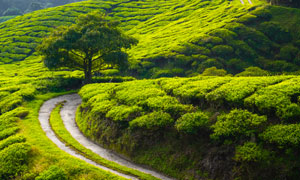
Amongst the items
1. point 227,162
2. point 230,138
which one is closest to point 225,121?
point 230,138

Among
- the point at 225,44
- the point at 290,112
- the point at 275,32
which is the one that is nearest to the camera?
the point at 290,112

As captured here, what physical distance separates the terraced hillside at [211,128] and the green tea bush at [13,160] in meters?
5.99

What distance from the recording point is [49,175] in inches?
681

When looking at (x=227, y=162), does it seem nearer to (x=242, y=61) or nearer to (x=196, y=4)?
(x=242, y=61)

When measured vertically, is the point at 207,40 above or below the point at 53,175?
above

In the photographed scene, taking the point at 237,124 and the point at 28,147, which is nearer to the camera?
the point at 237,124

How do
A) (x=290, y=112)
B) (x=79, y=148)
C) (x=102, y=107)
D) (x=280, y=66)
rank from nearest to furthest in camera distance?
(x=290, y=112)
(x=79, y=148)
(x=102, y=107)
(x=280, y=66)

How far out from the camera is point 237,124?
1677 cm

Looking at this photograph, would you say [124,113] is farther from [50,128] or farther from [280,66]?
[280,66]

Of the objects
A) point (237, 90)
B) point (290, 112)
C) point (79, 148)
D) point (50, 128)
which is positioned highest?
point (237, 90)

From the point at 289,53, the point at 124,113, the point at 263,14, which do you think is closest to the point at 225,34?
the point at 263,14

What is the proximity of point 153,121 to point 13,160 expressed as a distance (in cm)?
1025

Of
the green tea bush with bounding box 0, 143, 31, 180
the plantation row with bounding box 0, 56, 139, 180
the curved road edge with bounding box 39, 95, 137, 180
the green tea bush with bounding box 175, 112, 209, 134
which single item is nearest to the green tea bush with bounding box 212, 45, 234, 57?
the curved road edge with bounding box 39, 95, 137, 180

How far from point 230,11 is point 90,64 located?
37.1 m
